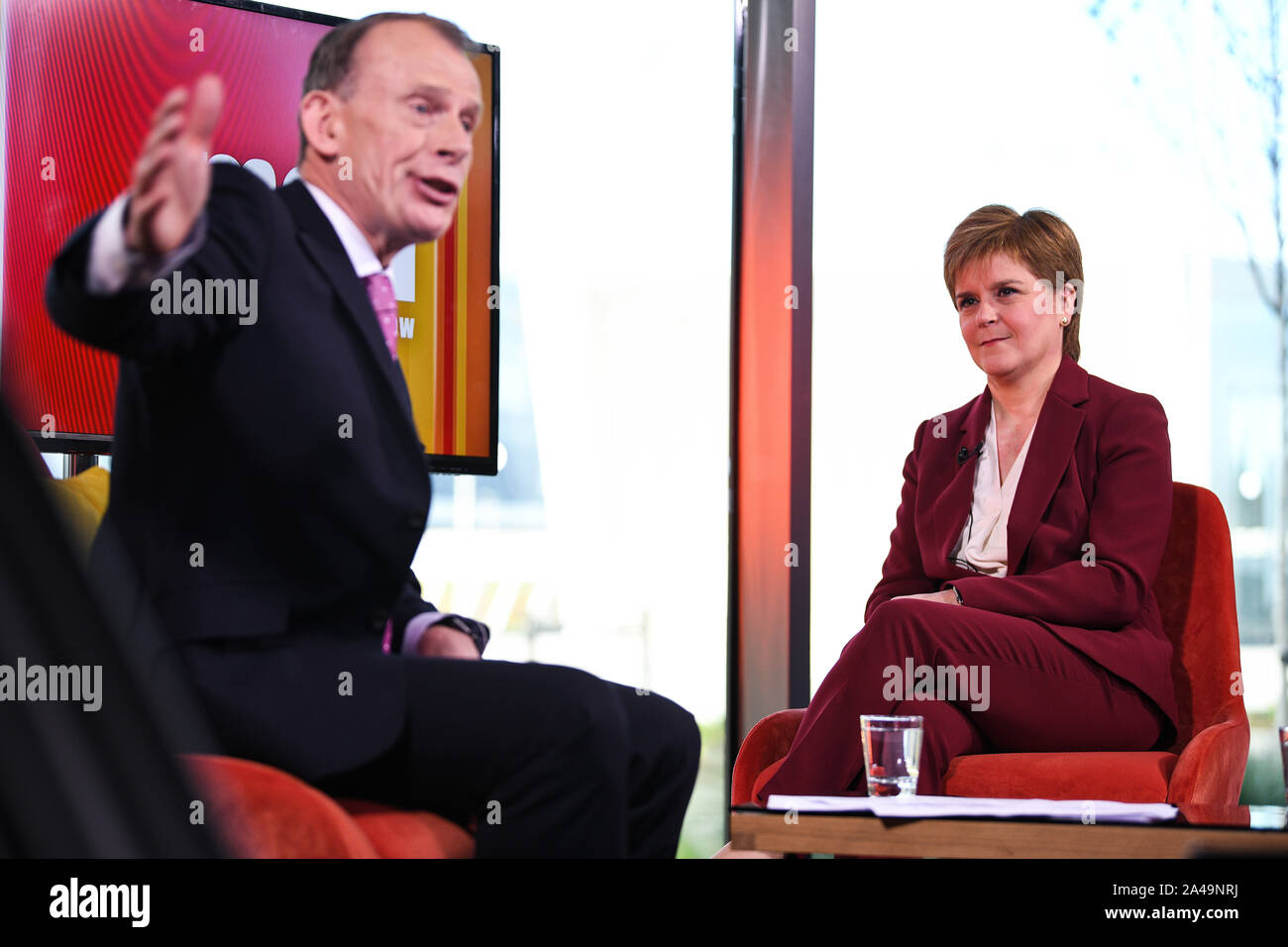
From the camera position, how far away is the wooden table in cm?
129

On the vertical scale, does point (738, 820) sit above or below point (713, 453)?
below

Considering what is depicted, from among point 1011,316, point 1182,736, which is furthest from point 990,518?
point 1182,736

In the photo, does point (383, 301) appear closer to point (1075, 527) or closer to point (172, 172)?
point (172, 172)

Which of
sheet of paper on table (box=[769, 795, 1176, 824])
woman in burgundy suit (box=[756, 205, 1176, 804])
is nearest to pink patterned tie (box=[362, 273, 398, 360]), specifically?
sheet of paper on table (box=[769, 795, 1176, 824])

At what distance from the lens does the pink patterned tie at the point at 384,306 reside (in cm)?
146

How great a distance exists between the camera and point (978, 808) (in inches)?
55.2

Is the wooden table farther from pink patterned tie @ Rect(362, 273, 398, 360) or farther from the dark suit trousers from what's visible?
pink patterned tie @ Rect(362, 273, 398, 360)

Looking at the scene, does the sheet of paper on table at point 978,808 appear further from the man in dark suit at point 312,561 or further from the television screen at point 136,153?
the television screen at point 136,153

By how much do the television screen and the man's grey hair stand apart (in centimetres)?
50

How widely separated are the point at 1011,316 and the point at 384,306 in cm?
143
